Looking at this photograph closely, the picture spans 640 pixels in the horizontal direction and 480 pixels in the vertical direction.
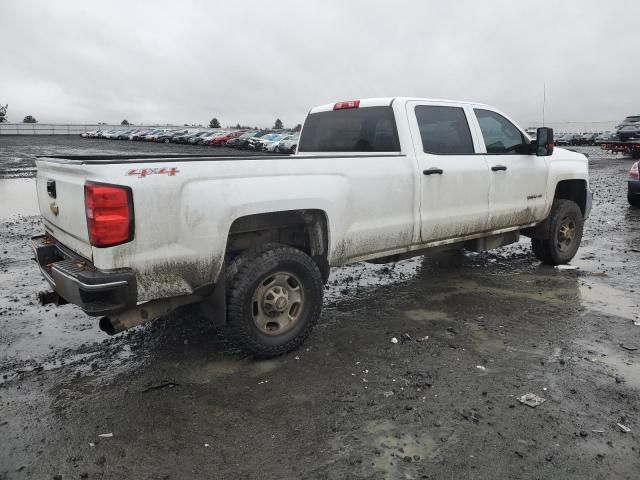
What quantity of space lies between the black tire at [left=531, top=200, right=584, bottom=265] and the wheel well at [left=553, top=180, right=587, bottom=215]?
212 millimetres

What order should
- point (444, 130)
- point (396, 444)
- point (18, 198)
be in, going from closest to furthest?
point (396, 444), point (444, 130), point (18, 198)

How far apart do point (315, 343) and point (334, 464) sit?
1.65m

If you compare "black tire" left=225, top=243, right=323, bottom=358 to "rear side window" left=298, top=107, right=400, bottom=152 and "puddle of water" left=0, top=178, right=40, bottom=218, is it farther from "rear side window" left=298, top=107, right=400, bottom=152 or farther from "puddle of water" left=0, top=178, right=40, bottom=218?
"puddle of water" left=0, top=178, right=40, bottom=218

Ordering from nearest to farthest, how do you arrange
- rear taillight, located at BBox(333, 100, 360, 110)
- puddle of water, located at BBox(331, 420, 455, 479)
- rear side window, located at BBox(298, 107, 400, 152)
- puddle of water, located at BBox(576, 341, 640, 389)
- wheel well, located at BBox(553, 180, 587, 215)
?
puddle of water, located at BBox(331, 420, 455, 479)
puddle of water, located at BBox(576, 341, 640, 389)
rear side window, located at BBox(298, 107, 400, 152)
rear taillight, located at BBox(333, 100, 360, 110)
wheel well, located at BBox(553, 180, 587, 215)

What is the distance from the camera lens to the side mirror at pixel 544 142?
5.80 meters

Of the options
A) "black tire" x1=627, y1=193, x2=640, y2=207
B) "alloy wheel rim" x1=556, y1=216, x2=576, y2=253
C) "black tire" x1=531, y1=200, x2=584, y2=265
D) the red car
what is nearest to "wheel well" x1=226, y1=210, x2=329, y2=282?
"black tire" x1=531, y1=200, x2=584, y2=265

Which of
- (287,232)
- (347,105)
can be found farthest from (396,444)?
(347,105)

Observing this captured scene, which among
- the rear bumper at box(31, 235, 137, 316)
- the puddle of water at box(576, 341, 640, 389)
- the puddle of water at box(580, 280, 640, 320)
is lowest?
the puddle of water at box(576, 341, 640, 389)

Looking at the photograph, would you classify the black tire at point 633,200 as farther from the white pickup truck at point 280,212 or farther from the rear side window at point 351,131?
the rear side window at point 351,131

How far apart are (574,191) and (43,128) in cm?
9063

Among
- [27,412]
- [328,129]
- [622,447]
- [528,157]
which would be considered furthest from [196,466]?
[528,157]

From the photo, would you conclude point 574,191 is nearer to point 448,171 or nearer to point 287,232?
point 448,171

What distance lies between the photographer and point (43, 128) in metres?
82.4

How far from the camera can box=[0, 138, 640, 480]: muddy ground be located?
9.21 ft
